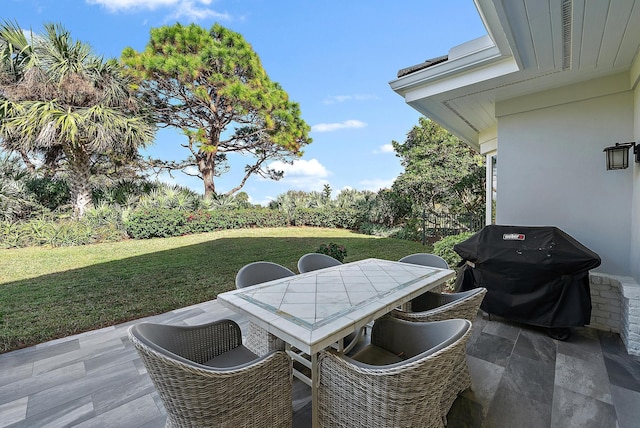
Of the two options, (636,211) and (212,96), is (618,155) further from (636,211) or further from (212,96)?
(212,96)

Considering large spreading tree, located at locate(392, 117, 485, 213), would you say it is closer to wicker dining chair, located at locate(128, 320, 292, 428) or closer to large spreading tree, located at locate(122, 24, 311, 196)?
large spreading tree, located at locate(122, 24, 311, 196)

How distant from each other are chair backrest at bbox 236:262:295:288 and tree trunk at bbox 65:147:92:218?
9602 mm

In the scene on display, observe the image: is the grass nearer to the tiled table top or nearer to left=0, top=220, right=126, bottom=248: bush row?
left=0, top=220, right=126, bottom=248: bush row

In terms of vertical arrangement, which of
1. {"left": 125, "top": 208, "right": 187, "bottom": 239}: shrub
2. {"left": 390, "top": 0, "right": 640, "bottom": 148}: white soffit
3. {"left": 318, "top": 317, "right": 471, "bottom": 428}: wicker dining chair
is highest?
{"left": 390, "top": 0, "right": 640, "bottom": 148}: white soffit

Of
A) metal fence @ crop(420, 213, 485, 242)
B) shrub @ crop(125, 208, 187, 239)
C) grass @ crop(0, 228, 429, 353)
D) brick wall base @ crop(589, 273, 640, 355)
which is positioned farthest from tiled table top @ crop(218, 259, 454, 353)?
shrub @ crop(125, 208, 187, 239)

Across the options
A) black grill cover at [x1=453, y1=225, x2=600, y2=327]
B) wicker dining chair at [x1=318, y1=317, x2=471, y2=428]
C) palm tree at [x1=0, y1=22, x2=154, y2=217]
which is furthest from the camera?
palm tree at [x1=0, y1=22, x2=154, y2=217]

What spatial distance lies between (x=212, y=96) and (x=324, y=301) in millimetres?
14402

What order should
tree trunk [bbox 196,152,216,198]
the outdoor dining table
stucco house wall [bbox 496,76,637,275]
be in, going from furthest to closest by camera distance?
tree trunk [bbox 196,152,216,198] < stucco house wall [bbox 496,76,637,275] < the outdoor dining table

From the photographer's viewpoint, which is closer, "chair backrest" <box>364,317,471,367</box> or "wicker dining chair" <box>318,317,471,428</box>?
"wicker dining chair" <box>318,317,471,428</box>

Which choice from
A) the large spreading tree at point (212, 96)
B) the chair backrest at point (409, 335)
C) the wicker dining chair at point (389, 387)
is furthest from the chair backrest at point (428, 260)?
the large spreading tree at point (212, 96)

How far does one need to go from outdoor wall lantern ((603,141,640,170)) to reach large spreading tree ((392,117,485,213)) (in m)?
5.73

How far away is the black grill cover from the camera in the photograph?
254 centimetres

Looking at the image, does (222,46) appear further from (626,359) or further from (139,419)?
(626,359)

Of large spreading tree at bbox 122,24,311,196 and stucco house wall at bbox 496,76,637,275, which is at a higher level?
large spreading tree at bbox 122,24,311,196
